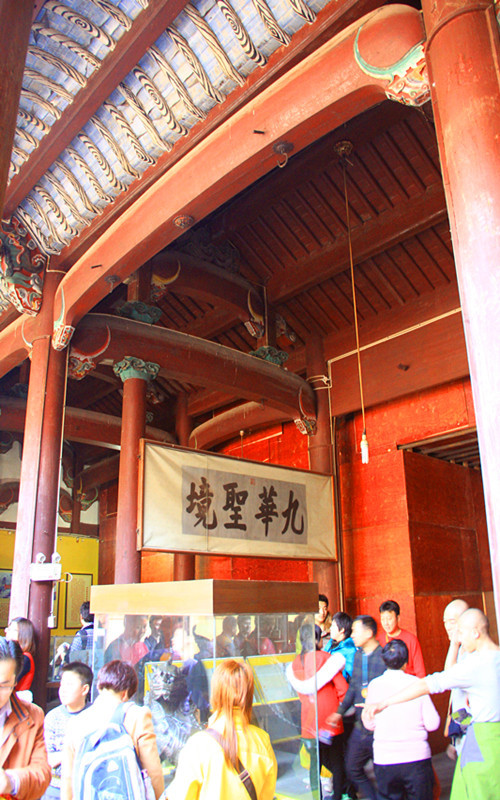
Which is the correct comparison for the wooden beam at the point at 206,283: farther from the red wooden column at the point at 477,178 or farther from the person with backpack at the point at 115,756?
the person with backpack at the point at 115,756

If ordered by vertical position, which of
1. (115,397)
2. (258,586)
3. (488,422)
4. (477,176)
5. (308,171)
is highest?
(308,171)

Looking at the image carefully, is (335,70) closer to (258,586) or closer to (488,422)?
(488,422)

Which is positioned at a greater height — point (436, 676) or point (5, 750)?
point (436, 676)

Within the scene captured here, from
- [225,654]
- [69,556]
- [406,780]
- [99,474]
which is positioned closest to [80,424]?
[99,474]

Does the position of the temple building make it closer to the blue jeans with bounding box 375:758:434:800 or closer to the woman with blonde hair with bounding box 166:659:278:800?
the woman with blonde hair with bounding box 166:659:278:800

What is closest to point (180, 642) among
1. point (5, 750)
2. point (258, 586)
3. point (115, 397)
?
point (258, 586)

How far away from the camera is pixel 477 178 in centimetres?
167

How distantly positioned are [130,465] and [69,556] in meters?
4.72

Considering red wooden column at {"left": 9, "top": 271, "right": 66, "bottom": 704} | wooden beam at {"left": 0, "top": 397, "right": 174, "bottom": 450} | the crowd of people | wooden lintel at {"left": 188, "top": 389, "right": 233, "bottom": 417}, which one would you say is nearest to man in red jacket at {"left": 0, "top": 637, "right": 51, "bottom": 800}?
the crowd of people

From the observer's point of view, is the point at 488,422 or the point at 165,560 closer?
the point at 488,422

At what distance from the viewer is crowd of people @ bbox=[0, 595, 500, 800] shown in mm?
1538

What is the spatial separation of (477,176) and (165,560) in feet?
22.8

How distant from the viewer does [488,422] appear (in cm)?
156

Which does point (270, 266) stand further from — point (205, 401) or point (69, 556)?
point (69, 556)
